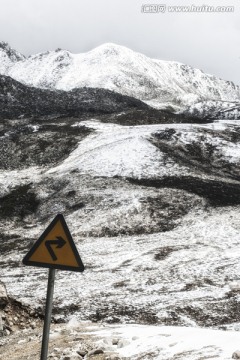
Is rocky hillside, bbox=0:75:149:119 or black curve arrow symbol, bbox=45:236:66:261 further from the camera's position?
rocky hillside, bbox=0:75:149:119

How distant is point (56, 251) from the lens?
7234mm

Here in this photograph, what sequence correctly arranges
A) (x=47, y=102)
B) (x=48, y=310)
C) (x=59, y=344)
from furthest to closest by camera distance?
(x=47, y=102) < (x=59, y=344) < (x=48, y=310)

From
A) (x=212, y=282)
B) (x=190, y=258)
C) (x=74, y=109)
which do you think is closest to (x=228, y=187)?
(x=190, y=258)

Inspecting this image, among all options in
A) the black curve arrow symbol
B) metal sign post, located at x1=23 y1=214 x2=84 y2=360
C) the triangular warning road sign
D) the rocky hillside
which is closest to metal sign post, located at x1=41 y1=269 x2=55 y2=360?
metal sign post, located at x1=23 y1=214 x2=84 y2=360

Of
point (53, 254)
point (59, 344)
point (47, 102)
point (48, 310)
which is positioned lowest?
point (47, 102)

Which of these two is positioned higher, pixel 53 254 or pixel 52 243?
pixel 52 243

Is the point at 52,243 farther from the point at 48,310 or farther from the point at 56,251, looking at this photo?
the point at 48,310

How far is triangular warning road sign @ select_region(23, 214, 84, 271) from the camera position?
23.6ft

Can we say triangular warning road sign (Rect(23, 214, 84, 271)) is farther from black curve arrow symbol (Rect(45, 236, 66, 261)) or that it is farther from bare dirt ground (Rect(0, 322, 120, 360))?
bare dirt ground (Rect(0, 322, 120, 360))

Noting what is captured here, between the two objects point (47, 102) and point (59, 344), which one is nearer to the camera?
point (59, 344)

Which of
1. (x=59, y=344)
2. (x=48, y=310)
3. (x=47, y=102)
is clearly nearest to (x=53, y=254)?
(x=48, y=310)

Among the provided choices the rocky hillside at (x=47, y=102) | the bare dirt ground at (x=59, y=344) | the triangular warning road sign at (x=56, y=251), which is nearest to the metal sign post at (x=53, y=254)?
the triangular warning road sign at (x=56, y=251)

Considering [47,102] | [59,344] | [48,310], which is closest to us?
[48,310]

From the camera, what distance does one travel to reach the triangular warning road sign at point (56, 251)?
720 centimetres
